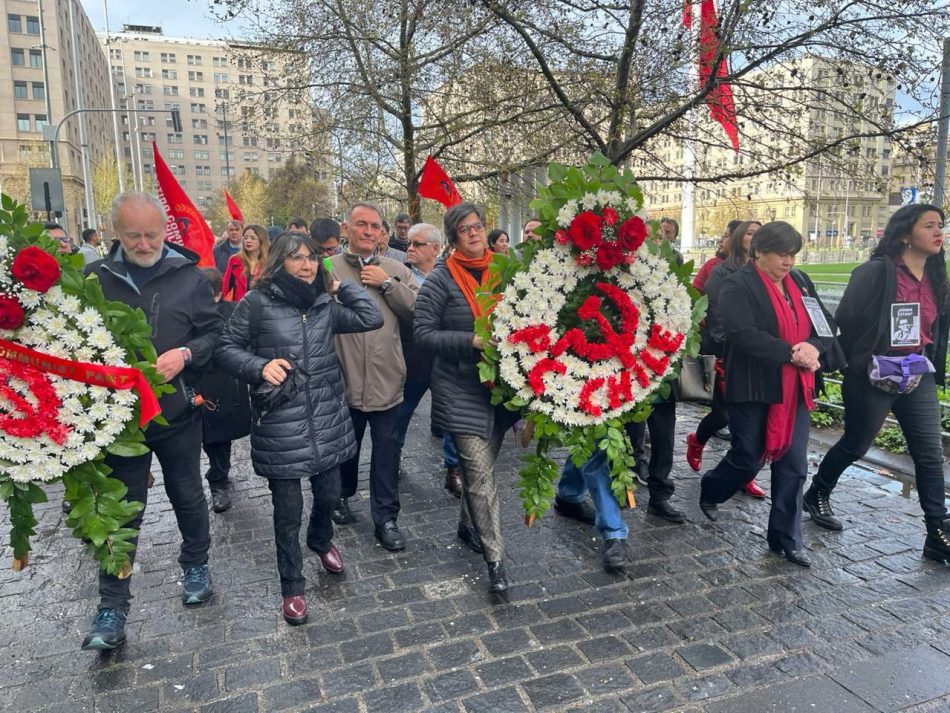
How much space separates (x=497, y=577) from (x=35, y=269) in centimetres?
274

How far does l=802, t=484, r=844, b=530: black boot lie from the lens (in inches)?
185

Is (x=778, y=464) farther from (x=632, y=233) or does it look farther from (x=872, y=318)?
(x=632, y=233)

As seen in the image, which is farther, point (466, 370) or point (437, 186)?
point (437, 186)

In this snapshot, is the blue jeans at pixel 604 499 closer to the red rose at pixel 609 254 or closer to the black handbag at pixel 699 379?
the red rose at pixel 609 254

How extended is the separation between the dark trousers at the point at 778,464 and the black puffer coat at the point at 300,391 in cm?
247

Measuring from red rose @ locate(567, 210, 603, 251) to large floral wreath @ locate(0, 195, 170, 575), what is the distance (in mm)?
2146

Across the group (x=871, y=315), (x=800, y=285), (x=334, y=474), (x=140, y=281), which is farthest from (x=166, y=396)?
(x=871, y=315)

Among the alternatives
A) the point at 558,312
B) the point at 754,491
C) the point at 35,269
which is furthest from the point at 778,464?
the point at 35,269

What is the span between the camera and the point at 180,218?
6898 mm

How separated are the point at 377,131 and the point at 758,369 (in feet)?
29.4

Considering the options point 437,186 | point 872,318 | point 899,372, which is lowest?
point 899,372

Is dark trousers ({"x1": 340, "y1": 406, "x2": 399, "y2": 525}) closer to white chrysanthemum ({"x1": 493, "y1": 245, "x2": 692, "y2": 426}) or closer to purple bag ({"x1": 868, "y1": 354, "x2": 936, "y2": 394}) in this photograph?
white chrysanthemum ({"x1": 493, "y1": 245, "x2": 692, "y2": 426})

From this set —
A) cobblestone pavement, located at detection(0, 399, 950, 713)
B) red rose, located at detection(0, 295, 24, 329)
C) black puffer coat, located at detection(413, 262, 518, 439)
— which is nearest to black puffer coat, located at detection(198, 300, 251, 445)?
cobblestone pavement, located at detection(0, 399, 950, 713)

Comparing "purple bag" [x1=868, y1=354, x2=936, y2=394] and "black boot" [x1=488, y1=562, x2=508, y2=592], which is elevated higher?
"purple bag" [x1=868, y1=354, x2=936, y2=394]
